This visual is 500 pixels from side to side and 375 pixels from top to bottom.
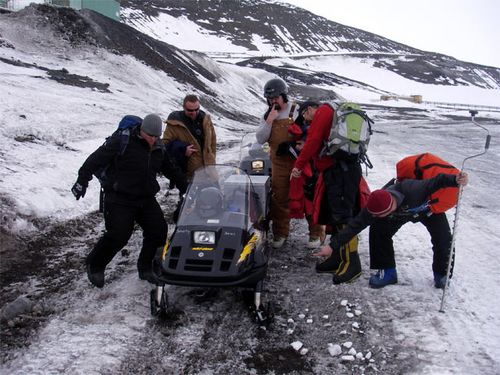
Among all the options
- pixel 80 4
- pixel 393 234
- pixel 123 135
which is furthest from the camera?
pixel 80 4

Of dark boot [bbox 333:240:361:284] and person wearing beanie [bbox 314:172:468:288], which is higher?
person wearing beanie [bbox 314:172:468:288]

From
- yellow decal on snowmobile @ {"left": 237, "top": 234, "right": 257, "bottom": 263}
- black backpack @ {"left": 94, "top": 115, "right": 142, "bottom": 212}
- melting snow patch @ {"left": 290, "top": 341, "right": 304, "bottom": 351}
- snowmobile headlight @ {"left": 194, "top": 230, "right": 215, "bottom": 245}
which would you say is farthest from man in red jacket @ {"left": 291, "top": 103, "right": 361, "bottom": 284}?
black backpack @ {"left": 94, "top": 115, "right": 142, "bottom": 212}

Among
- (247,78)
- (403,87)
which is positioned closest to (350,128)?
(247,78)

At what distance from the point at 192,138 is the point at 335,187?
2.36 metres

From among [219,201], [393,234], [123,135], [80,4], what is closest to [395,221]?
[393,234]

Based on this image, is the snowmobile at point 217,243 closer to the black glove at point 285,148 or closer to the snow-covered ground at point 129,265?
the snow-covered ground at point 129,265

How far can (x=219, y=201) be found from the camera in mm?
4961

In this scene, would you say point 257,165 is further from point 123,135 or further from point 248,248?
point 248,248

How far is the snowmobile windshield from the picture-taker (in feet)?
15.8

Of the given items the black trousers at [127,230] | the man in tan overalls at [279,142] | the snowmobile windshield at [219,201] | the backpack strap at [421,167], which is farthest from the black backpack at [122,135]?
the backpack strap at [421,167]

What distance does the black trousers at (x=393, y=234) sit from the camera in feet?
16.0

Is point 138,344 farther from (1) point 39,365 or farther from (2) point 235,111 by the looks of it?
(2) point 235,111

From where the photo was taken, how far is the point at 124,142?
489cm

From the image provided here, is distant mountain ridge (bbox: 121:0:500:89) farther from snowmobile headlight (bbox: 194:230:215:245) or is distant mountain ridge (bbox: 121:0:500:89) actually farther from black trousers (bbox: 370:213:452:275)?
snowmobile headlight (bbox: 194:230:215:245)
